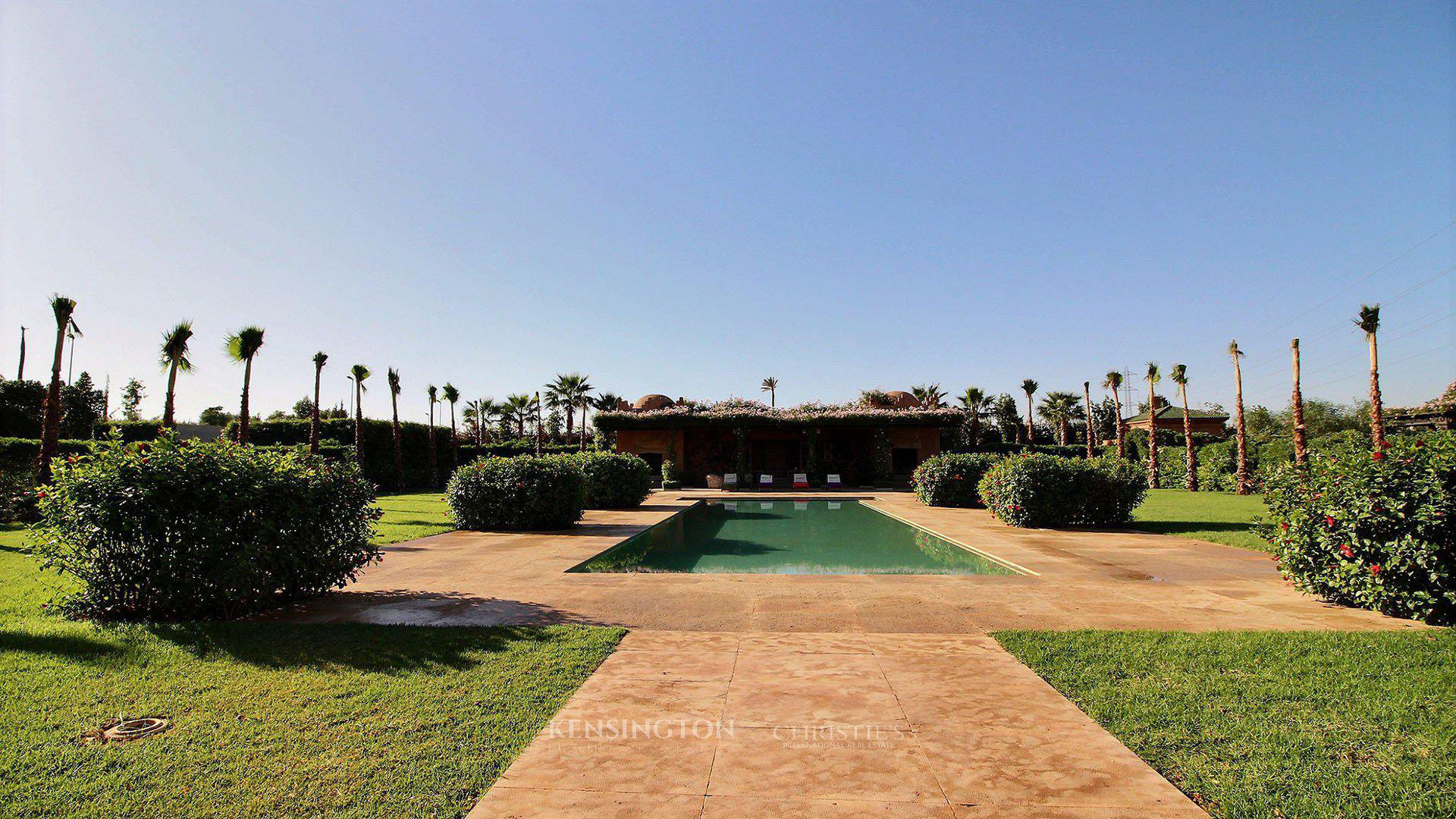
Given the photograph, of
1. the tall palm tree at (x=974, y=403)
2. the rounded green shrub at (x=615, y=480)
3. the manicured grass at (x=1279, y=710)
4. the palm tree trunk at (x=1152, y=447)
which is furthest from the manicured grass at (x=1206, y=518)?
the tall palm tree at (x=974, y=403)

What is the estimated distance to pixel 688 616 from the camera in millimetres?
6012

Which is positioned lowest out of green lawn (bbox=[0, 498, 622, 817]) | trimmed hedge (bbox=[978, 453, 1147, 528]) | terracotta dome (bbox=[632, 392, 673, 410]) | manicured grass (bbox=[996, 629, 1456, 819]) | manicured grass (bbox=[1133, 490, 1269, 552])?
manicured grass (bbox=[1133, 490, 1269, 552])

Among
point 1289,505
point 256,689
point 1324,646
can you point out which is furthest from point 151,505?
point 1289,505

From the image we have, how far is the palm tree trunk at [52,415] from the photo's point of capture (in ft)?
47.2

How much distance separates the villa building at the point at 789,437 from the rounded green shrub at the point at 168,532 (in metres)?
23.4

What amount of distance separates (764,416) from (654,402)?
28.7 feet

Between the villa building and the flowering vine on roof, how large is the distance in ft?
0.11

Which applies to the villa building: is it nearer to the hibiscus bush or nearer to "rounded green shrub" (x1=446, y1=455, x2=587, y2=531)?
"rounded green shrub" (x1=446, y1=455, x2=587, y2=531)

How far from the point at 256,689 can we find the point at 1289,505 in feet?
29.2

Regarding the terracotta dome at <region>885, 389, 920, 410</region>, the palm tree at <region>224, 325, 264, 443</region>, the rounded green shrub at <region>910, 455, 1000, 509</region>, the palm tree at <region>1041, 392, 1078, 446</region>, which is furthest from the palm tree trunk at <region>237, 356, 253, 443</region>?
the palm tree at <region>1041, 392, 1078, 446</region>

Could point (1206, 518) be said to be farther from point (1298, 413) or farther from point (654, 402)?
point (654, 402)

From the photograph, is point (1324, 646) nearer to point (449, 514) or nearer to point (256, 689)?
point (256, 689)

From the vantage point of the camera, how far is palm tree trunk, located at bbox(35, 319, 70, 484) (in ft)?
47.2

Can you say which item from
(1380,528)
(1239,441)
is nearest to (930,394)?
(1239,441)
